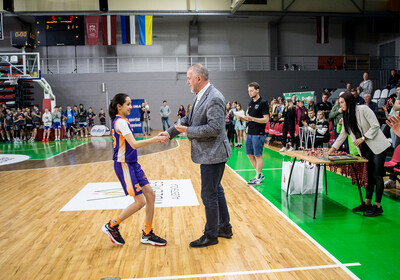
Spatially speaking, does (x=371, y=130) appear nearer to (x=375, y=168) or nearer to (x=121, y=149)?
(x=375, y=168)

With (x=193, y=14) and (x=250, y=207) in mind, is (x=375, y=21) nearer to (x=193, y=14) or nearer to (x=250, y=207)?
(x=193, y=14)

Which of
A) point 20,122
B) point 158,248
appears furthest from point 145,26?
point 158,248

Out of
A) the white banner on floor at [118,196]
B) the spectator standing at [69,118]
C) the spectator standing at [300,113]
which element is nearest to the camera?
the white banner on floor at [118,196]

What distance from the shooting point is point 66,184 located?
6469 millimetres

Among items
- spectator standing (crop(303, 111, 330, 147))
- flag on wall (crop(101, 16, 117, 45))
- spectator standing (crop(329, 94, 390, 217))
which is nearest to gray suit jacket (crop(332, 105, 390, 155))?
spectator standing (crop(329, 94, 390, 217))

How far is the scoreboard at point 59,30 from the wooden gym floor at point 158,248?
45.6 ft

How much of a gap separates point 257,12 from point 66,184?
636 inches

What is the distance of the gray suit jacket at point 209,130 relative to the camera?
3125 millimetres

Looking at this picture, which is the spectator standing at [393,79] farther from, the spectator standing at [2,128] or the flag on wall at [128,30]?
the spectator standing at [2,128]

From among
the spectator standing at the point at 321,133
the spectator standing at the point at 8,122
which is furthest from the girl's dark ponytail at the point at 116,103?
the spectator standing at the point at 8,122

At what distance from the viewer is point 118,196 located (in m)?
5.46

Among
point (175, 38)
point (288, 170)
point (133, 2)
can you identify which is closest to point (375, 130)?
point (288, 170)

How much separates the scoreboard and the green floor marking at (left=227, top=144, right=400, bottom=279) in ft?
49.8

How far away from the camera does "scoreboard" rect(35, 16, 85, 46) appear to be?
1747cm
